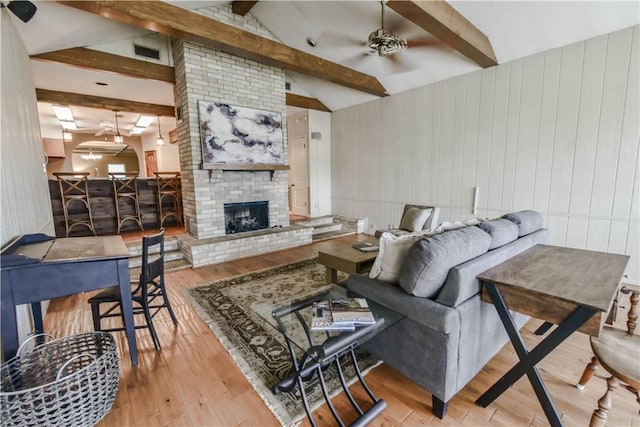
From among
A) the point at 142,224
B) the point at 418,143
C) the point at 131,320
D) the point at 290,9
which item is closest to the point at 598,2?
the point at 418,143

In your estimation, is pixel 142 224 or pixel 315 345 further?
pixel 142 224

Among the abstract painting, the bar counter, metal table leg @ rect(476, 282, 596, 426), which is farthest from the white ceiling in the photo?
metal table leg @ rect(476, 282, 596, 426)

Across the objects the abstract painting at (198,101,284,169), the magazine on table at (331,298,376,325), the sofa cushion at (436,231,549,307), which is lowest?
the magazine on table at (331,298,376,325)

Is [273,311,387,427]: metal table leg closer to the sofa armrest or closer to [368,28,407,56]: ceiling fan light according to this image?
the sofa armrest

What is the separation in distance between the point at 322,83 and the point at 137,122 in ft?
17.3

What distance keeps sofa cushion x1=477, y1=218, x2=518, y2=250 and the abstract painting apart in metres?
3.79

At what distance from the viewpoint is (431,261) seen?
1.46m

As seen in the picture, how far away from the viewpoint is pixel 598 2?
2.86 metres

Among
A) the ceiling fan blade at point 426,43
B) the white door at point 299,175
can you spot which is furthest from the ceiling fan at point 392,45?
the white door at point 299,175

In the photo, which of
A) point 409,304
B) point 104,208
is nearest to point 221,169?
point 104,208

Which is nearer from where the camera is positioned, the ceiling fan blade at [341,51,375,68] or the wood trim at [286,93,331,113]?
the ceiling fan blade at [341,51,375,68]

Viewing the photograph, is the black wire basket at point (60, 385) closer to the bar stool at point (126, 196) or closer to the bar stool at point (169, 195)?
the bar stool at point (126, 196)

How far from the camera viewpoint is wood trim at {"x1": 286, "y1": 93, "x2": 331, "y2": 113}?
5895mm

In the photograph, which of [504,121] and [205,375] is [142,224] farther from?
[504,121]
